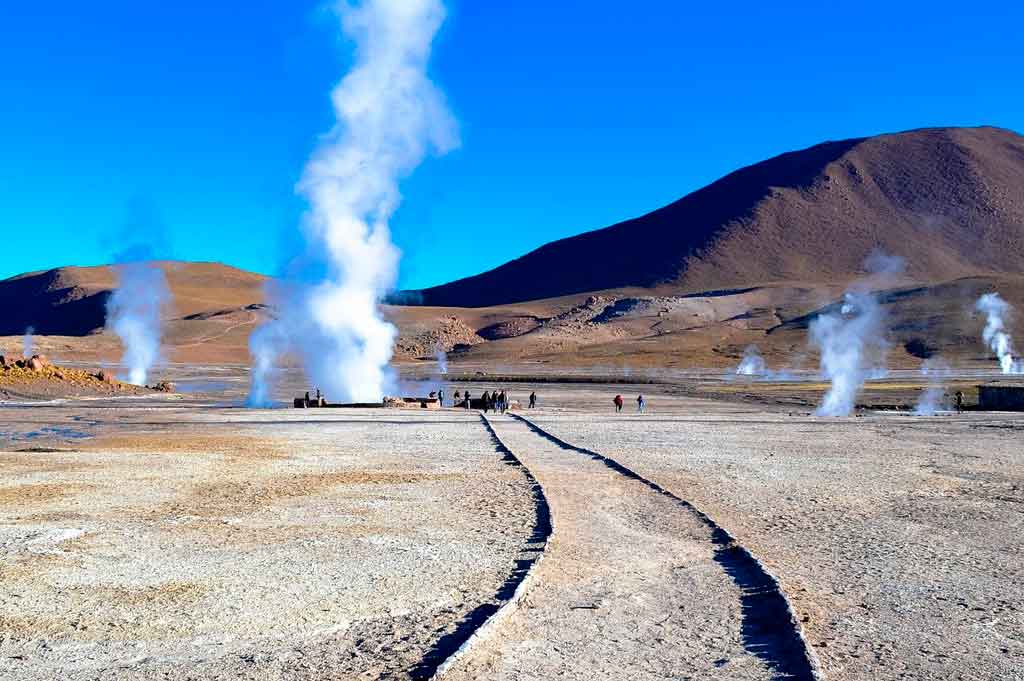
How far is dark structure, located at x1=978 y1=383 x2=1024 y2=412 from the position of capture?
47719mm

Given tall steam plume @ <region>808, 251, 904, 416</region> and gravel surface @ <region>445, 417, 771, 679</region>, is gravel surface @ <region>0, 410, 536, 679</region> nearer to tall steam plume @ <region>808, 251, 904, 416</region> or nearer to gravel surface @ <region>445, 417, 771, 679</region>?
gravel surface @ <region>445, 417, 771, 679</region>

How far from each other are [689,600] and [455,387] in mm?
63916

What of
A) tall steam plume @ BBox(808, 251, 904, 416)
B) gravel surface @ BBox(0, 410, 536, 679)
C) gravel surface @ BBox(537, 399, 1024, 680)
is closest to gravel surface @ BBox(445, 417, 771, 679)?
gravel surface @ BBox(0, 410, 536, 679)

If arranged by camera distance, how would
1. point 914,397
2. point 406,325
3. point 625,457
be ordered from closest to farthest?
point 625,457 → point 914,397 → point 406,325

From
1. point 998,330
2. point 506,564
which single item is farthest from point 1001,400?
point 998,330

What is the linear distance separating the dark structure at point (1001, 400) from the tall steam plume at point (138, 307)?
48.2 meters

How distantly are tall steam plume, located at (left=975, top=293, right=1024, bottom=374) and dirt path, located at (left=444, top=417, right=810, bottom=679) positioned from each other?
8949 centimetres

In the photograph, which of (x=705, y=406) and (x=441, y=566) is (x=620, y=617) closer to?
(x=441, y=566)

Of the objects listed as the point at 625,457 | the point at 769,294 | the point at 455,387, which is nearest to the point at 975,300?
the point at 769,294

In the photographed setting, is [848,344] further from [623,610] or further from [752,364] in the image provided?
[623,610]

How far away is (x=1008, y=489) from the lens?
19234 millimetres

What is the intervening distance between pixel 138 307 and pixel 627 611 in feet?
228

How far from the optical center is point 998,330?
128500 mm

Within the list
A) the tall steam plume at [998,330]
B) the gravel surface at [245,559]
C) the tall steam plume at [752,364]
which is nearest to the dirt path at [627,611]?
the gravel surface at [245,559]
